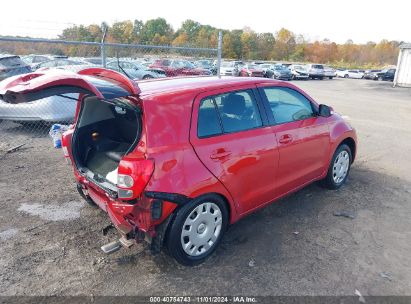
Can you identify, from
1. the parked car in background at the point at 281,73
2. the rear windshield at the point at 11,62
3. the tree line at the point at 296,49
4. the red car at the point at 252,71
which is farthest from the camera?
the tree line at the point at 296,49

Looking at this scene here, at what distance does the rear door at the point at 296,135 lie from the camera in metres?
3.63

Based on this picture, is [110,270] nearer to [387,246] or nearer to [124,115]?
[124,115]

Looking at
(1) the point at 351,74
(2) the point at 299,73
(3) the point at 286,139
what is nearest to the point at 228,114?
(3) the point at 286,139

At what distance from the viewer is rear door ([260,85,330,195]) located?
3629mm

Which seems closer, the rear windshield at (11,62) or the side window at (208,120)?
the side window at (208,120)

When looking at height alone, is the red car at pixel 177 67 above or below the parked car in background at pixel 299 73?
above

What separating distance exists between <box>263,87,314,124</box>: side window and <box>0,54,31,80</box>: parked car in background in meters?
10.1

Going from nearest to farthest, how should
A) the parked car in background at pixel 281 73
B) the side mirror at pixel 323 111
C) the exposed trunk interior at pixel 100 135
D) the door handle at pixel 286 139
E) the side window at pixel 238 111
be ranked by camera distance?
1. the side window at pixel 238 111
2. the exposed trunk interior at pixel 100 135
3. the door handle at pixel 286 139
4. the side mirror at pixel 323 111
5. the parked car in background at pixel 281 73

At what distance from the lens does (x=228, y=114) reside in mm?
3197

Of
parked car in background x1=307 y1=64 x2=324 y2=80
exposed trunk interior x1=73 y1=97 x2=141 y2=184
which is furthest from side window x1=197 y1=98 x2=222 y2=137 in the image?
parked car in background x1=307 y1=64 x2=324 y2=80

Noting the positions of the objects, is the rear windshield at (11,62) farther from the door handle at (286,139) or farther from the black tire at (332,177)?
the black tire at (332,177)

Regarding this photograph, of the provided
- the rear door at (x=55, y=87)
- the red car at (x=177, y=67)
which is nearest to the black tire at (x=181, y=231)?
the rear door at (x=55, y=87)

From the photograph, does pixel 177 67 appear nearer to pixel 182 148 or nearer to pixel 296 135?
pixel 296 135

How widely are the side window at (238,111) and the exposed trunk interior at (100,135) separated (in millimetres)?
902
